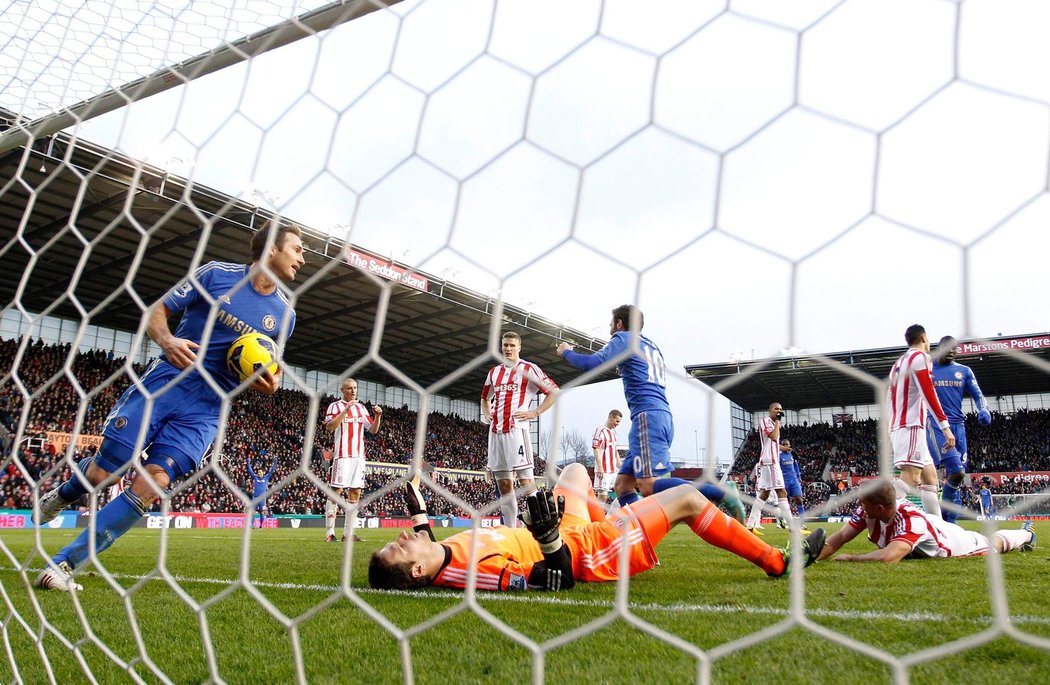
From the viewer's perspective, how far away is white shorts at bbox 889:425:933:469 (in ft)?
15.5

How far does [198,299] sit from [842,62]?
260 cm

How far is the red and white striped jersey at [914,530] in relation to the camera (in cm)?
366

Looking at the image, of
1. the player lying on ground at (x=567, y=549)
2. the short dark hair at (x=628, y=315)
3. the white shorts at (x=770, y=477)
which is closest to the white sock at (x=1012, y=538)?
the player lying on ground at (x=567, y=549)

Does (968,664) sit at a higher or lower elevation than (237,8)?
lower

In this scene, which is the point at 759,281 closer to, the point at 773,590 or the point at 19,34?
the point at 773,590

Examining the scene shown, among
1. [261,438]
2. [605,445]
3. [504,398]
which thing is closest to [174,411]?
[504,398]

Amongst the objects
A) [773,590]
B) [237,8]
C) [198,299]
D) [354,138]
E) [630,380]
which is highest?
[237,8]

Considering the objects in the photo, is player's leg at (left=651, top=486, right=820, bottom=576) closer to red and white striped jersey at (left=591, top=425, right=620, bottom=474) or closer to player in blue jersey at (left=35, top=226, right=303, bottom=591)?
red and white striped jersey at (left=591, top=425, right=620, bottom=474)

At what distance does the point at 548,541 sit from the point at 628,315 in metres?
1.22

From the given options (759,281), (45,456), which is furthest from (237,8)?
(45,456)

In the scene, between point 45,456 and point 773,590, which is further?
point 45,456

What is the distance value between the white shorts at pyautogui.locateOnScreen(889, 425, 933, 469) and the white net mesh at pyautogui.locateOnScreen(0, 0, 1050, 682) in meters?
2.14

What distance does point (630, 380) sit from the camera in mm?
1471

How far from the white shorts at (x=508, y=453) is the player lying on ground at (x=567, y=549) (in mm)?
3193
